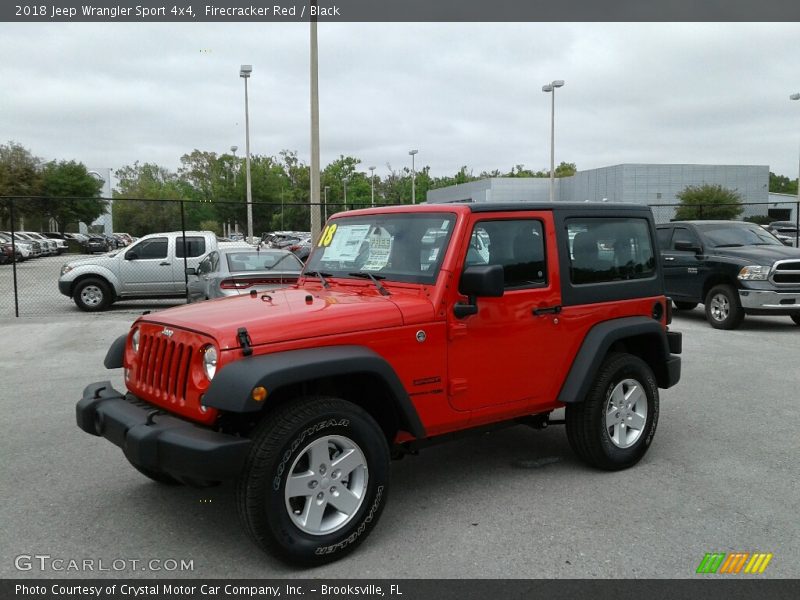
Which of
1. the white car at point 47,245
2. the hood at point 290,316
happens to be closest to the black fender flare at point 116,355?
the hood at point 290,316

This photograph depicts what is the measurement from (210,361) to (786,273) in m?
10.7

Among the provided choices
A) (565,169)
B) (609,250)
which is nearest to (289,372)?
(609,250)

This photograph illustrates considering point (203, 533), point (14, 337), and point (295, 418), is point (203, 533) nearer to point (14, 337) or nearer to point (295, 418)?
point (295, 418)

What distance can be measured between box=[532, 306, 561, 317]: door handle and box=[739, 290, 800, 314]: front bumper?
27.3 feet

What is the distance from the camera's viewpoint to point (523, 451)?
5.49 metres

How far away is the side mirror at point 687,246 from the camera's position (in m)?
12.5

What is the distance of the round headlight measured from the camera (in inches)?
140

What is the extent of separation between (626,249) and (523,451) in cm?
176

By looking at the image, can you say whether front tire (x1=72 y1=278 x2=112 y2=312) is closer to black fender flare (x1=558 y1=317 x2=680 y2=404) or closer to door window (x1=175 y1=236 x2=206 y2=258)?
door window (x1=175 y1=236 x2=206 y2=258)

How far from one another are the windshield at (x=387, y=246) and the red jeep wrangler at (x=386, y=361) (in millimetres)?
14

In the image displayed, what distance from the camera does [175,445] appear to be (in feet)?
11.0

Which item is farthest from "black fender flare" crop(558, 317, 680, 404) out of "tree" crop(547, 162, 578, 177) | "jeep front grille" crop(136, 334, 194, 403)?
"tree" crop(547, 162, 578, 177)

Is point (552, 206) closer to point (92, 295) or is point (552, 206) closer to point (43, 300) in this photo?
point (92, 295)

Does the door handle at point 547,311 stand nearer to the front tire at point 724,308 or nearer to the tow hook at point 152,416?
the tow hook at point 152,416
